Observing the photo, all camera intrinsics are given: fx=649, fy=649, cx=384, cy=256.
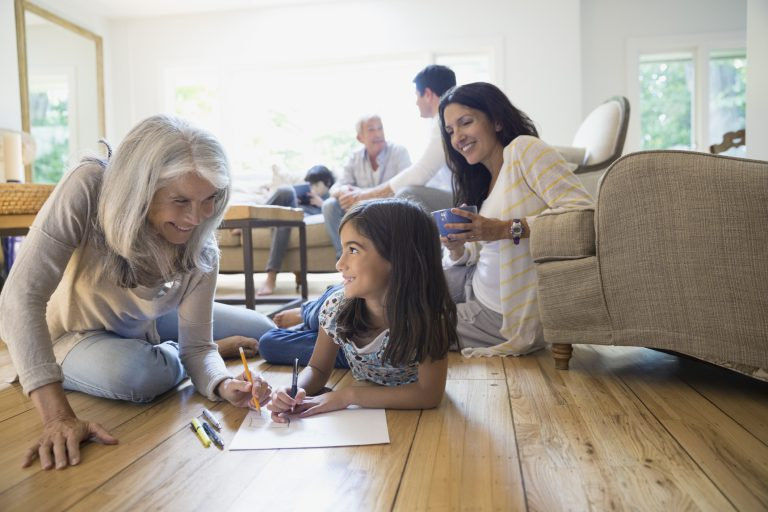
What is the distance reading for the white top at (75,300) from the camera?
125 cm

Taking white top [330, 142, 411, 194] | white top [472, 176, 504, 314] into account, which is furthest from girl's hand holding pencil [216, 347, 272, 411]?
white top [330, 142, 411, 194]

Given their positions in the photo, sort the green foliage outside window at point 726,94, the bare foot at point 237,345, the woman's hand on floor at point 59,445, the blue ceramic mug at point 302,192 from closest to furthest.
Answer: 1. the woman's hand on floor at point 59,445
2. the bare foot at point 237,345
3. the blue ceramic mug at point 302,192
4. the green foliage outside window at point 726,94

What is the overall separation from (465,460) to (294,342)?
1015mm

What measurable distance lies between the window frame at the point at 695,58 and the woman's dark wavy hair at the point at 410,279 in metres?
5.40

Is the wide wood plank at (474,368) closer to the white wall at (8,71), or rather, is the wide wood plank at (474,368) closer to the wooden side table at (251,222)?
the wooden side table at (251,222)

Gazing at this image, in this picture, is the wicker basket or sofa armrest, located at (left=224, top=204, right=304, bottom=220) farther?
sofa armrest, located at (left=224, top=204, right=304, bottom=220)

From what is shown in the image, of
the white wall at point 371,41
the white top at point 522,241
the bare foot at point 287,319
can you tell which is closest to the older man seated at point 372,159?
the bare foot at point 287,319

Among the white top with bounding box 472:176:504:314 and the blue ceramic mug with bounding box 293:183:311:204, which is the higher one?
the blue ceramic mug with bounding box 293:183:311:204

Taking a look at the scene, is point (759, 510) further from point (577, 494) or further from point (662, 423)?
point (662, 423)

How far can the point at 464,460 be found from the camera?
3.88ft

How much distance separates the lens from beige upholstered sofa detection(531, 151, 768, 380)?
152 cm

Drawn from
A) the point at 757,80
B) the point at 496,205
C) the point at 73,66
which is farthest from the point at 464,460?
the point at 73,66

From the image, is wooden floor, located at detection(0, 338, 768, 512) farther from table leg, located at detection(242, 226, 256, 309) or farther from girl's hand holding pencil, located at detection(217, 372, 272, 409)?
table leg, located at detection(242, 226, 256, 309)

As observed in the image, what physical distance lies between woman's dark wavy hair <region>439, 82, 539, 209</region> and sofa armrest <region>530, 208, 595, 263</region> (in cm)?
49
